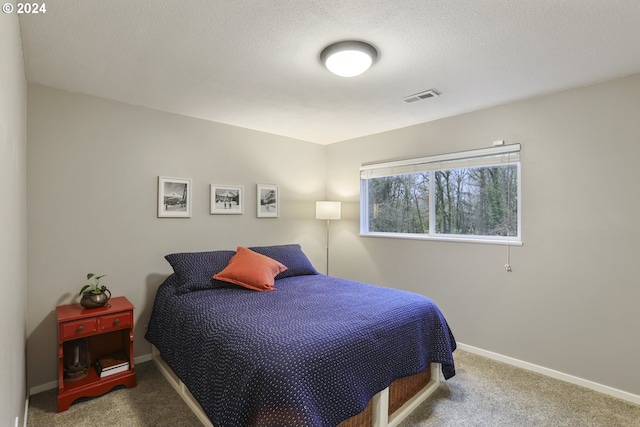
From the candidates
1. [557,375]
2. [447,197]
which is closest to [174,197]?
[447,197]

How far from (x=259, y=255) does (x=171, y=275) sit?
804 millimetres

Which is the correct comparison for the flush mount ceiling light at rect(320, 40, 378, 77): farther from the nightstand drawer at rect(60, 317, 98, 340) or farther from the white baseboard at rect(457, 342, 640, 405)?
the white baseboard at rect(457, 342, 640, 405)

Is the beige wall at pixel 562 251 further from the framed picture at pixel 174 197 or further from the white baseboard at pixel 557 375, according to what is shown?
the framed picture at pixel 174 197

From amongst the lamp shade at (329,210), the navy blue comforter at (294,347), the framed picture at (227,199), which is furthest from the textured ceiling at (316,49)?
the navy blue comforter at (294,347)

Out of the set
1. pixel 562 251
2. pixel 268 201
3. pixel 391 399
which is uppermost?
pixel 268 201

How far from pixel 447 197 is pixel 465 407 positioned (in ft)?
6.53

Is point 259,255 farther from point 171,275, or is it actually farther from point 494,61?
point 494,61

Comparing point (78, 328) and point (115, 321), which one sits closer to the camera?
point (78, 328)

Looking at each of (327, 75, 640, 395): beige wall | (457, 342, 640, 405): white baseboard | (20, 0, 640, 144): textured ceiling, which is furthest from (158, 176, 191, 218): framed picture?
(457, 342, 640, 405): white baseboard

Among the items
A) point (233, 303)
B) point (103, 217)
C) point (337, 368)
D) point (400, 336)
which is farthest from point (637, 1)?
point (103, 217)

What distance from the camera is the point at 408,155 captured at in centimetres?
362

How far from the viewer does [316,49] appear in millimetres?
1982

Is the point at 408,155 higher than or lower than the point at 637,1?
lower
